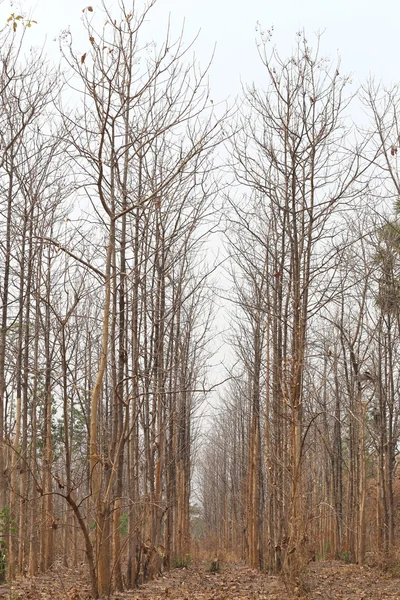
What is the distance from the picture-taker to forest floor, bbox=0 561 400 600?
25.0ft

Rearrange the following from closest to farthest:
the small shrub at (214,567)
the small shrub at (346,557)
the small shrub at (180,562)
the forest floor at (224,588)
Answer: the forest floor at (224,588) → the small shrub at (214,567) → the small shrub at (180,562) → the small shrub at (346,557)

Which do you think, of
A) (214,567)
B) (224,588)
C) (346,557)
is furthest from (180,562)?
(224,588)

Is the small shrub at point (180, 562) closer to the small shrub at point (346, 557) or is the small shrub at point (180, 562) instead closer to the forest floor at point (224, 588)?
the forest floor at point (224, 588)

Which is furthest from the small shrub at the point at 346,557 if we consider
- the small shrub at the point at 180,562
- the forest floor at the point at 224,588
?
the small shrub at the point at 180,562

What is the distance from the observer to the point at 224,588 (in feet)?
31.7

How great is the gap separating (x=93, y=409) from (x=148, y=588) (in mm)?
5631

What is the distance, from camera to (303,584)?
24.2ft

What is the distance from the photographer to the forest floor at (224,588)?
300 inches

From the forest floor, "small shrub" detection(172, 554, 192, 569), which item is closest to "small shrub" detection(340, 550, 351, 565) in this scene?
the forest floor

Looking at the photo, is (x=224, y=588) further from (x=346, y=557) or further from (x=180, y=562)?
(x=346, y=557)

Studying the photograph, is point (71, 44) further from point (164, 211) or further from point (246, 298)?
point (246, 298)

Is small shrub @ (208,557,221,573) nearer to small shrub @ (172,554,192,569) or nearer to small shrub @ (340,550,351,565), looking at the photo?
small shrub @ (172,554,192,569)

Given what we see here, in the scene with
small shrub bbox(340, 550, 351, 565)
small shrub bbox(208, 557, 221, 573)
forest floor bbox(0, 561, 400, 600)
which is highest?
forest floor bbox(0, 561, 400, 600)

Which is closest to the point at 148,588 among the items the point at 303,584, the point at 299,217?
the point at 303,584
